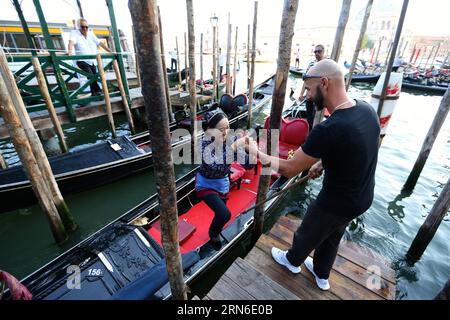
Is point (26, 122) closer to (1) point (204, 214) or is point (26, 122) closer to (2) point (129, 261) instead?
(2) point (129, 261)

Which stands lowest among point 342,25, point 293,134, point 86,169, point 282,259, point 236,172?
point 86,169

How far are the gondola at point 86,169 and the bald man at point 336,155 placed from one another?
4095mm

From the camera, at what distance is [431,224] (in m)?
3.24

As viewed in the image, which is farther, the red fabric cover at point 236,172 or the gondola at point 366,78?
the gondola at point 366,78

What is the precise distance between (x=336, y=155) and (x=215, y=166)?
1.54 meters

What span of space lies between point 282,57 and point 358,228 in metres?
3.84

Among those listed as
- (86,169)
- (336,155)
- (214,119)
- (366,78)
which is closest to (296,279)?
(336,155)

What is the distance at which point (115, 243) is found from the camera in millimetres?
2740

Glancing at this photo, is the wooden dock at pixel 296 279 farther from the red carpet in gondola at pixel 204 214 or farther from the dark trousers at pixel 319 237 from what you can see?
the red carpet in gondola at pixel 204 214

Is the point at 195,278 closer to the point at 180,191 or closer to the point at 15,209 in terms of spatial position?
the point at 180,191

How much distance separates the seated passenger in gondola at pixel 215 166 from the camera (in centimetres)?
275

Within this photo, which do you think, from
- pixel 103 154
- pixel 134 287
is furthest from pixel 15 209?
pixel 134 287

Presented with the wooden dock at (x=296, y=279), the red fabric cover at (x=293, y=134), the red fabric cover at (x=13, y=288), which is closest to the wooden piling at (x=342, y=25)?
the red fabric cover at (x=293, y=134)

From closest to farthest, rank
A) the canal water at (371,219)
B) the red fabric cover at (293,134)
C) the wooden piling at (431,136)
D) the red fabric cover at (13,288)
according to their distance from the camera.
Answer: the red fabric cover at (13,288)
the canal water at (371,219)
the wooden piling at (431,136)
the red fabric cover at (293,134)
